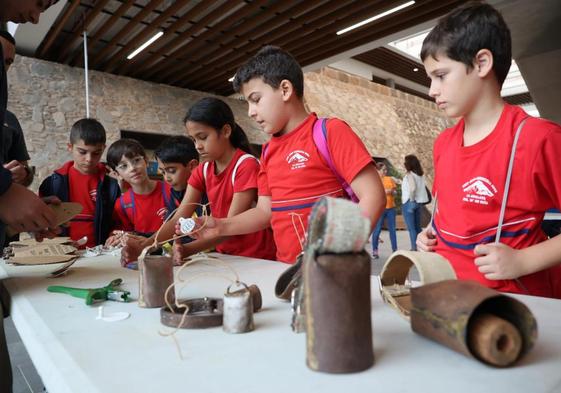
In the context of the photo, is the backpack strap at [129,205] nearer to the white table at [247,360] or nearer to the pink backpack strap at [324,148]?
the pink backpack strap at [324,148]

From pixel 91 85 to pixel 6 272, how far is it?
8.04 m

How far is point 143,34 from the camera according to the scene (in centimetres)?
716

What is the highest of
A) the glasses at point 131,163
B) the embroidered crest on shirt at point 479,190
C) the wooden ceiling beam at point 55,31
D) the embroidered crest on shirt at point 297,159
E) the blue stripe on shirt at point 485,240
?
the wooden ceiling beam at point 55,31

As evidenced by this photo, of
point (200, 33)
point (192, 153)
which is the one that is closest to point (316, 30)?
point (200, 33)

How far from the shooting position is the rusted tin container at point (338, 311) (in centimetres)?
53

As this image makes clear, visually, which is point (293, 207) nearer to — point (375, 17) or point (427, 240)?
point (427, 240)

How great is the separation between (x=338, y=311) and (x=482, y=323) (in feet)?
0.63

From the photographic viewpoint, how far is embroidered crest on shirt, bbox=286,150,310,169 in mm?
1534

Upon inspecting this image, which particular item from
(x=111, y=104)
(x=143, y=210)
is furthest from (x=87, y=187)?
(x=111, y=104)

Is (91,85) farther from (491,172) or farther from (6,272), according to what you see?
(491,172)

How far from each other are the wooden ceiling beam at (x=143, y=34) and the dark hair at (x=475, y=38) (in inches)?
219

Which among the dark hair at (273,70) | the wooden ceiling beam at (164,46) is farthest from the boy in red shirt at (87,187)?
the wooden ceiling beam at (164,46)

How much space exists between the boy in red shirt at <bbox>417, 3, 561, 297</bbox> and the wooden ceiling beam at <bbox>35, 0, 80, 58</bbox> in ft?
20.4

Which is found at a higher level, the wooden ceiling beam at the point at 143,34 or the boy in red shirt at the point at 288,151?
the wooden ceiling beam at the point at 143,34
